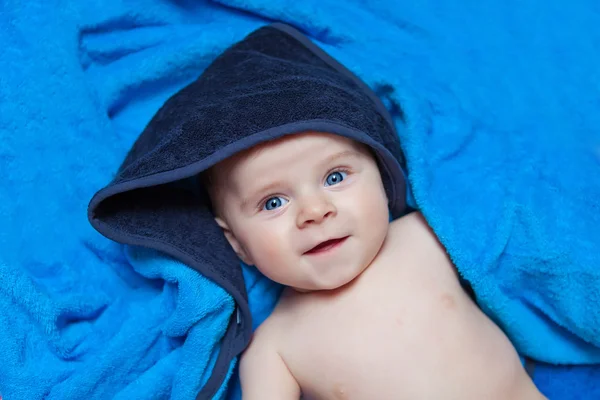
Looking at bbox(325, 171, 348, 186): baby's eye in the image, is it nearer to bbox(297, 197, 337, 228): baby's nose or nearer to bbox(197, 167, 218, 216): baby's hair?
bbox(297, 197, 337, 228): baby's nose

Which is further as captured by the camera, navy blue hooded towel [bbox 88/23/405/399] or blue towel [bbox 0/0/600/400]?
blue towel [bbox 0/0/600/400]

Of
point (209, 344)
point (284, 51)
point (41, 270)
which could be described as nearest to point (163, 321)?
point (209, 344)

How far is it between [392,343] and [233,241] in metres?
0.36

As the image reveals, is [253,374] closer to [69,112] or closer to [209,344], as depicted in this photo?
[209,344]

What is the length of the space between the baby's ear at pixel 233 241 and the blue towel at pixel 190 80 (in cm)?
10

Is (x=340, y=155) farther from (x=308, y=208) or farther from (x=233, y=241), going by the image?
(x=233, y=241)

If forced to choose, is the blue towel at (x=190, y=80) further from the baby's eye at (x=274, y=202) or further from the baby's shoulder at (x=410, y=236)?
the baby's eye at (x=274, y=202)

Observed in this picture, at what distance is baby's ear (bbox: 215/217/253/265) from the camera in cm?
127

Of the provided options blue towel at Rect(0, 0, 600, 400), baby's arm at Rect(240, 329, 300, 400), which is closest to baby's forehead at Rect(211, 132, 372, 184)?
blue towel at Rect(0, 0, 600, 400)

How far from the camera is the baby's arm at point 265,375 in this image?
121 cm

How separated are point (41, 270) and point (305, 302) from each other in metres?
0.51

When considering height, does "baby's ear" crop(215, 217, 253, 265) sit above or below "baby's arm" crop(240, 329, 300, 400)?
above

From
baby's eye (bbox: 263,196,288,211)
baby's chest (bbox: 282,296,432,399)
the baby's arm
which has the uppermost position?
baby's eye (bbox: 263,196,288,211)

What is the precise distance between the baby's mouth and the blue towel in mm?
207
